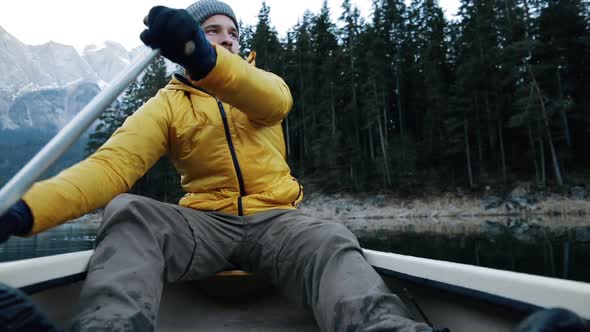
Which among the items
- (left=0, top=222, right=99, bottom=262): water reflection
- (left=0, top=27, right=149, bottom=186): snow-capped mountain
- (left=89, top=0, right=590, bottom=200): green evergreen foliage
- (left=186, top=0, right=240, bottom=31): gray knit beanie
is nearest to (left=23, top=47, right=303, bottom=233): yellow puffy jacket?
(left=186, top=0, right=240, bottom=31): gray knit beanie

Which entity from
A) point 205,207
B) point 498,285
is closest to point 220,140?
point 205,207

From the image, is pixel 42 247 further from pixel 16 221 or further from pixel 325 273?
pixel 325 273

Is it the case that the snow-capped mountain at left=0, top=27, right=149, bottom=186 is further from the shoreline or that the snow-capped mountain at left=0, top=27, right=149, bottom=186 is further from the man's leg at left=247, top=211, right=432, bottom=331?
the man's leg at left=247, top=211, right=432, bottom=331

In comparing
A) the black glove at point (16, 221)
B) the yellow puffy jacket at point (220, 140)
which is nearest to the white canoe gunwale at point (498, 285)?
the yellow puffy jacket at point (220, 140)

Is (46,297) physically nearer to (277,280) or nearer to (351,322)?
(277,280)

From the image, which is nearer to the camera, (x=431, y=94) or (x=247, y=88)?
(x=247, y=88)

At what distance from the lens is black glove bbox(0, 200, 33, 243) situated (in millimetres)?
1086

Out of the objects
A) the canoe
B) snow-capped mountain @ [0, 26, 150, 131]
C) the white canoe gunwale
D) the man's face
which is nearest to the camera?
the white canoe gunwale

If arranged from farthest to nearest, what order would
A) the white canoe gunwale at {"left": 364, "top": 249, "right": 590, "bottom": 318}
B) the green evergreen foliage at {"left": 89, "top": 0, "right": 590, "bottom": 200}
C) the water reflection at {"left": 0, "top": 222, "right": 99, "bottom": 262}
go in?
the green evergreen foliage at {"left": 89, "top": 0, "right": 590, "bottom": 200}, the water reflection at {"left": 0, "top": 222, "right": 99, "bottom": 262}, the white canoe gunwale at {"left": 364, "top": 249, "right": 590, "bottom": 318}

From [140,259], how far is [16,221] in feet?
1.23

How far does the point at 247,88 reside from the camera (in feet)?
5.61

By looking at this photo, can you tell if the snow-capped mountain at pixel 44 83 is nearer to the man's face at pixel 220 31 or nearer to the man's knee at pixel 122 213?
the man's face at pixel 220 31

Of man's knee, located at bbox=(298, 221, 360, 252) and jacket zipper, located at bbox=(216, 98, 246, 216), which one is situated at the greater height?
jacket zipper, located at bbox=(216, 98, 246, 216)

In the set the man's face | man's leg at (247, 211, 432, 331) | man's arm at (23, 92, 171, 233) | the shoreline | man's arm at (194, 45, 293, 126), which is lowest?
the shoreline
